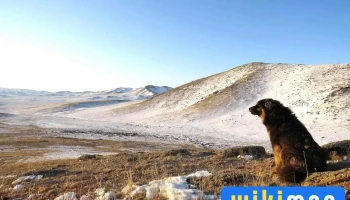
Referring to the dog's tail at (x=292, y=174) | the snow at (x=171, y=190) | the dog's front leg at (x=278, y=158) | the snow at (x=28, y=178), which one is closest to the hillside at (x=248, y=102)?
the snow at (x=28, y=178)

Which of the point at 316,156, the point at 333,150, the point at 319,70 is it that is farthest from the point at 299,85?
the point at 316,156

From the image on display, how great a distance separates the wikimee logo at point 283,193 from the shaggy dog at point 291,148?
15.6 ft

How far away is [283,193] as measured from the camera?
91.4 inches

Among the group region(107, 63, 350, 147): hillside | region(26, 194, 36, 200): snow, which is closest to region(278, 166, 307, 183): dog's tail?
region(26, 194, 36, 200): snow

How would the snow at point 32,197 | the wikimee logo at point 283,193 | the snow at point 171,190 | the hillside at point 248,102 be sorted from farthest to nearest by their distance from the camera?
the hillside at point 248,102, the snow at point 32,197, the snow at point 171,190, the wikimee logo at point 283,193

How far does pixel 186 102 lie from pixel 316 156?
69.0 metres

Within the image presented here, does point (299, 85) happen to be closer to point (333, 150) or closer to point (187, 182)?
point (333, 150)

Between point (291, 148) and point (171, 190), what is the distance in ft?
10.1

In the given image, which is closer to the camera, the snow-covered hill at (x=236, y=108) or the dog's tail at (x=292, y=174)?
the dog's tail at (x=292, y=174)

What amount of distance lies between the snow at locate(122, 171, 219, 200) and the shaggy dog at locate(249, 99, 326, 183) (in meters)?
1.95

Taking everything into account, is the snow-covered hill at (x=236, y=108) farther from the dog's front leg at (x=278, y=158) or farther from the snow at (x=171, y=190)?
the snow at (x=171, y=190)

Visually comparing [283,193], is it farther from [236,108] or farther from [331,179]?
[236,108]

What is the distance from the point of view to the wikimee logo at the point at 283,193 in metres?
2.26

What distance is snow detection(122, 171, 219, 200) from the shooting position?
229 inches
